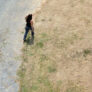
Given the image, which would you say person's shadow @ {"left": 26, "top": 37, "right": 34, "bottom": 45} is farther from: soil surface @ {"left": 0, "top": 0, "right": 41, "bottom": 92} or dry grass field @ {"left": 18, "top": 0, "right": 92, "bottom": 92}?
soil surface @ {"left": 0, "top": 0, "right": 41, "bottom": 92}

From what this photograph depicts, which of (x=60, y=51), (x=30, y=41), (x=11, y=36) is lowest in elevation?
(x=60, y=51)

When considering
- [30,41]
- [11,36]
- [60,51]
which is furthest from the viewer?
[11,36]

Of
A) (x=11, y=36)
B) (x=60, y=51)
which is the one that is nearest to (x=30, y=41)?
(x=11, y=36)

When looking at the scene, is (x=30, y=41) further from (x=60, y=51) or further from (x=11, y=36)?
(x=60, y=51)

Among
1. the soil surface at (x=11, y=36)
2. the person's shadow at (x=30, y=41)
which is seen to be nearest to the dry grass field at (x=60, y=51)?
the person's shadow at (x=30, y=41)

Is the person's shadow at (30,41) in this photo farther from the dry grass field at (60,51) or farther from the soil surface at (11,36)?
the soil surface at (11,36)

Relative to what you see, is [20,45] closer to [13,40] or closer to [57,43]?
[13,40]

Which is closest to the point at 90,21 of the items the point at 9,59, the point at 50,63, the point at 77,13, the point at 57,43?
the point at 77,13

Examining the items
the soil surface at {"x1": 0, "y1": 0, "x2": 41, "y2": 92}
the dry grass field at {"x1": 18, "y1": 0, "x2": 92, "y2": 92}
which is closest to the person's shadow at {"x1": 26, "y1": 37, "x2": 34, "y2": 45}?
the dry grass field at {"x1": 18, "y1": 0, "x2": 92, "y2": 92}
